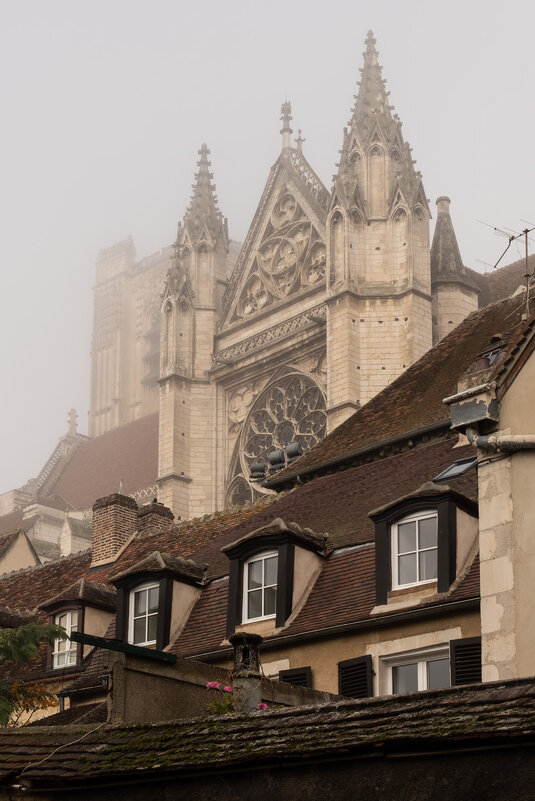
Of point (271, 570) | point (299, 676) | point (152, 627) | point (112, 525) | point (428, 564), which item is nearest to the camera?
point (428, 564)

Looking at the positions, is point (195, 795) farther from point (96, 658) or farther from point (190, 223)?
point (190, 223)

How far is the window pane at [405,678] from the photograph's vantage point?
16500 millimetres

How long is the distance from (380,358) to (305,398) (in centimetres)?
551

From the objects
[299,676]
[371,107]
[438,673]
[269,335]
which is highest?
[371,107]

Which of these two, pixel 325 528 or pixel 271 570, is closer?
pixel 271 570

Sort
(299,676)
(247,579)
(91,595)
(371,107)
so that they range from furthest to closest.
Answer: (371,107) → (91,595) → (247,579) → (299,676)

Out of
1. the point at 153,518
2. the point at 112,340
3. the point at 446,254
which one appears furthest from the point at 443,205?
the point at 112,340

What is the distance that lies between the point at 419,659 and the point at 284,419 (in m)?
37.9

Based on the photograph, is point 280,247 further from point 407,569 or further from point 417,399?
point 407,569

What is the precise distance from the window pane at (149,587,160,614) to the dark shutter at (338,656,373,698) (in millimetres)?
3869

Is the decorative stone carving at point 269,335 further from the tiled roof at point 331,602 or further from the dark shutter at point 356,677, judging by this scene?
the dark shutter at point 356,677

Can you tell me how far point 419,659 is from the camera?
16.4 meters

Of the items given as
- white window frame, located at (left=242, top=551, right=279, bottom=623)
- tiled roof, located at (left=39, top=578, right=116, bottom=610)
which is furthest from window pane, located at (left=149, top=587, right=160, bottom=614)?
tiled roof, located at (left=39, top=578, right=116, bottom=610)

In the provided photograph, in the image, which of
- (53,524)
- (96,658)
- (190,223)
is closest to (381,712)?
(96,658)
